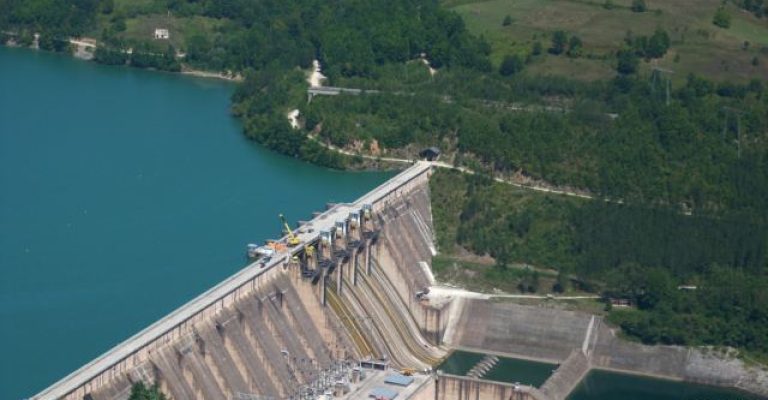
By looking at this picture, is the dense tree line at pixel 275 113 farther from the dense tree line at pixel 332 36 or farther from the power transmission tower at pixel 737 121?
the power transmission tower at pixel 737 121

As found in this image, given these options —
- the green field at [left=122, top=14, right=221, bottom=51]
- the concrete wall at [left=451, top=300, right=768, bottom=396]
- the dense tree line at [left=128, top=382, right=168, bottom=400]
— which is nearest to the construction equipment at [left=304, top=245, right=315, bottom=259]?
the concrete wall at [left=451, top=300, right=768, bottom=396]

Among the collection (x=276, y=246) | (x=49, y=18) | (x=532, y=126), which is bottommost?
(x=49, y=18)

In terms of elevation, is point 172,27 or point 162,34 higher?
point 172,27

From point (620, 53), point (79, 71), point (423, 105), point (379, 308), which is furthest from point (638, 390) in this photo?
point (79, 71)

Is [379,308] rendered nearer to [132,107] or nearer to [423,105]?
[423,105]

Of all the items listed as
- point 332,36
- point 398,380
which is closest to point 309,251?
point 398,380

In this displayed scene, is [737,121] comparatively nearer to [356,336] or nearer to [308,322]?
[356,336]

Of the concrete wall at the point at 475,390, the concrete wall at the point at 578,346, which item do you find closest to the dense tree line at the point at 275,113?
the concrete wall at the point at 578,346
